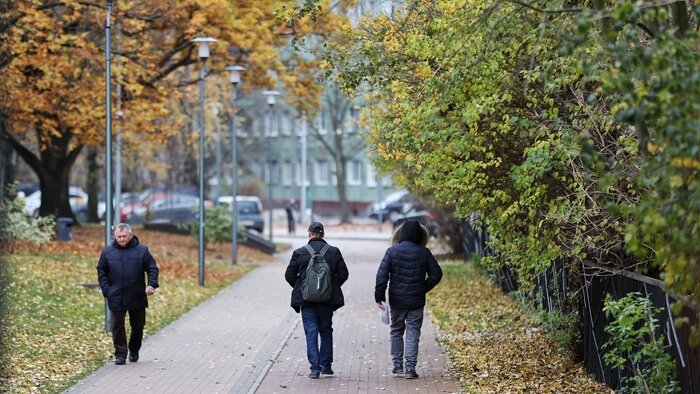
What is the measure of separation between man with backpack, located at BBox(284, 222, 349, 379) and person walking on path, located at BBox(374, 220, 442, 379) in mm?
453

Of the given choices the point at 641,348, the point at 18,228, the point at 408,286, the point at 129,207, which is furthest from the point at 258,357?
the point at 129,207

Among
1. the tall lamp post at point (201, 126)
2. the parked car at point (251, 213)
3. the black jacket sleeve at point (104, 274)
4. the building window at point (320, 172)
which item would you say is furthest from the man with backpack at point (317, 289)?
the building window at point (320, 172)

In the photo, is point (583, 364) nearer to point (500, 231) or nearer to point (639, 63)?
point (500, 231)

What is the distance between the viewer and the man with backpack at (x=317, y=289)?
42.0 feet

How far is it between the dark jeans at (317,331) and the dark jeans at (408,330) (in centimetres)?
64

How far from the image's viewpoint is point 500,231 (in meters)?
12.4

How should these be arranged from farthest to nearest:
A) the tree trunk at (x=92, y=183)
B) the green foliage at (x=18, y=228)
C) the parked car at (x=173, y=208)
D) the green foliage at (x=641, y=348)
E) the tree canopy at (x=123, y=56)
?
the parked car at (x=173, y=208), the tree trunk at (x=92, y=183), the tree canopy at (x=123, y=56), the green foliage at (x=18, y=228), the green foliage at (x=641, y=348)

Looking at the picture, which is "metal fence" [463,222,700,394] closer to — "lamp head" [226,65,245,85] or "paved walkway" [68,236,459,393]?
"paved walkway" [68,236,459,393]

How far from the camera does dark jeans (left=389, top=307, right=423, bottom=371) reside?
12.8m

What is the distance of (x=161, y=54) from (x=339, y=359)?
56.1 feet

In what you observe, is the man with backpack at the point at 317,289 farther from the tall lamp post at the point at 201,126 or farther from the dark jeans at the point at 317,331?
the tall lamp post at the point at 201,126

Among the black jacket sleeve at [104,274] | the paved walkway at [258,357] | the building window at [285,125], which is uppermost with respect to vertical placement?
the building window at [285,125]

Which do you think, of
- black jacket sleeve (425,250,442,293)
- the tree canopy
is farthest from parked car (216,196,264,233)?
black jacket sleeve (425,250,442,293)

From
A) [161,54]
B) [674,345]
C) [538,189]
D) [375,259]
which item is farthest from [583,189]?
[375,259]
